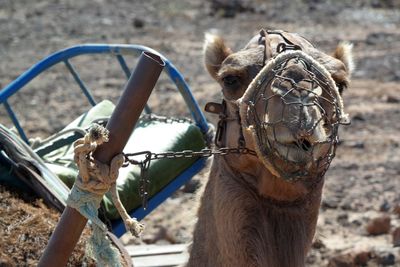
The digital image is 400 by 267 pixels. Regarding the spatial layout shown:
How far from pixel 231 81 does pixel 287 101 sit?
25.7 inches

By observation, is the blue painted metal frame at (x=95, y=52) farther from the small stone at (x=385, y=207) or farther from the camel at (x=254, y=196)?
the small stone at (x=385, y=207)

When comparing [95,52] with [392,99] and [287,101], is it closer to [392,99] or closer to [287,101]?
[287,101]

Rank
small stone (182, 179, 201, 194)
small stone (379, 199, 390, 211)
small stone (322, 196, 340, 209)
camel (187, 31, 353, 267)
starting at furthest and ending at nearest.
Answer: small stone (322, 196, 340, 209) < small stone (379, 199, 390, 211) < small stone (182, 179, 201, 194) < camel (187, 31, 353, 267)

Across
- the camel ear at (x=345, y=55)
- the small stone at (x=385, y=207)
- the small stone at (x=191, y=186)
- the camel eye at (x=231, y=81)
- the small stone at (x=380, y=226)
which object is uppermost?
the camel ear at (x=345, y=55)

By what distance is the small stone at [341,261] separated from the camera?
7.14 metres

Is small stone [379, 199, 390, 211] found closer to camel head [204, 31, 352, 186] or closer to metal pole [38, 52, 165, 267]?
camel head [204, 31, 352, 186]

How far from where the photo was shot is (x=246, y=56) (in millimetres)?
4258

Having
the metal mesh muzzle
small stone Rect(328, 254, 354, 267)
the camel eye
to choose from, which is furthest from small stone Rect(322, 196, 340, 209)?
the metal mesh muzzle

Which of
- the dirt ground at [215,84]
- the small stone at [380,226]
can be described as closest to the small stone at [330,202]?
the dirt ground at [215,84]

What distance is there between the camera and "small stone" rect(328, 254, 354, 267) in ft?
23.4

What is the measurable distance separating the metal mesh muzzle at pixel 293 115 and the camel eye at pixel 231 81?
328 mm

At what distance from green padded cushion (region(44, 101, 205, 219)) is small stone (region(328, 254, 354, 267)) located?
6.45 feet

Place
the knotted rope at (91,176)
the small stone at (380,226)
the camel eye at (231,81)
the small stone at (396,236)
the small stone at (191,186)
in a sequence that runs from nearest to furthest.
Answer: the knotted rope at (91,176)
the camel eye at (231,81)
the small stone at (396,236)
the small stone at (380,226)
the small stone at (191,186)

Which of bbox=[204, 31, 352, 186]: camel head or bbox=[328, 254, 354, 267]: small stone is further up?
bbox=[204, 31, 352, 186]: camel head
